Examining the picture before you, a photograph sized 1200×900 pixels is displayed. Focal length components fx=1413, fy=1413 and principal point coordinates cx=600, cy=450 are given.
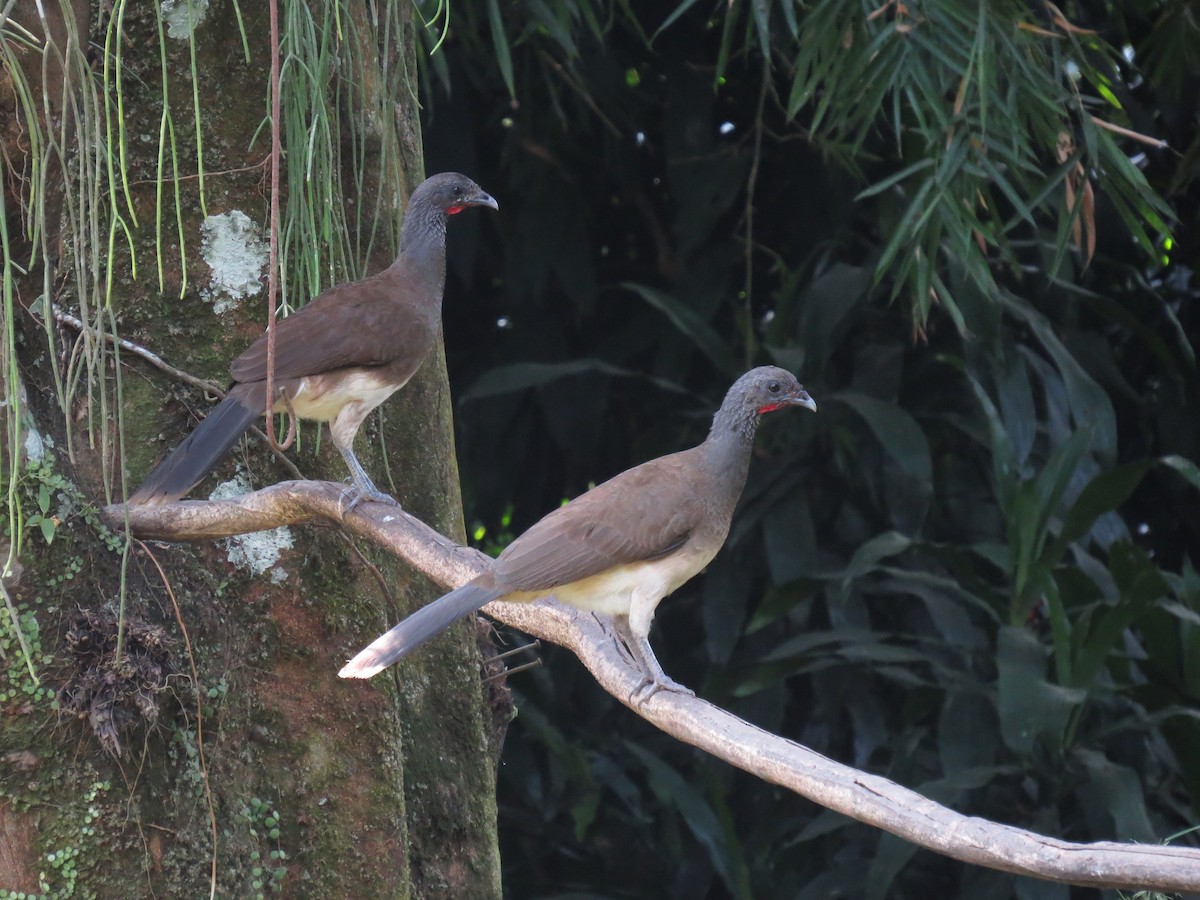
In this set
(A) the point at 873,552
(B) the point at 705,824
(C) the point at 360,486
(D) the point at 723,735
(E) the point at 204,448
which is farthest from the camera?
(B) the point at 705,824

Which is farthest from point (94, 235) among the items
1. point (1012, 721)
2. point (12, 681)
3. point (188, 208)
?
point (1012, 721)

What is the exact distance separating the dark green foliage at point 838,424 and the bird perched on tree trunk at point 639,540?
2.99 ft

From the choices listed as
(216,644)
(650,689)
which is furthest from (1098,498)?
(216,644)

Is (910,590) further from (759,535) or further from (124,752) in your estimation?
(124,752)

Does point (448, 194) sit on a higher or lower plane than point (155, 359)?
lower

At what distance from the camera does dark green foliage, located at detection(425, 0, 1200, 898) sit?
166 inches

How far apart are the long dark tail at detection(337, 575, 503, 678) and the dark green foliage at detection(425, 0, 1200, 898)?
167cm

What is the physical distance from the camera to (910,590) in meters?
4.47

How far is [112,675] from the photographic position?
2332 mm

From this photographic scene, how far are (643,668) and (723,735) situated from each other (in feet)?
1.62

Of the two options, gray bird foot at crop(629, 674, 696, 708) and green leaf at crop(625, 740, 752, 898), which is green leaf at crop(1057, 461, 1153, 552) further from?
gray bird foot at crop(629, 674, 696, 708)

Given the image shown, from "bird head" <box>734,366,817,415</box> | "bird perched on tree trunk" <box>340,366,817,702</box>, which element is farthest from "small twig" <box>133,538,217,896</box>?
"bird head" <box>734,366,817,415</box>

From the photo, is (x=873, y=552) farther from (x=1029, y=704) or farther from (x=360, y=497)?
(x=360, y=497)

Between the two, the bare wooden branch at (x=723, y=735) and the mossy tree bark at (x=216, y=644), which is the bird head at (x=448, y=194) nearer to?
the mossy tree bark at (x=216, y=644)
